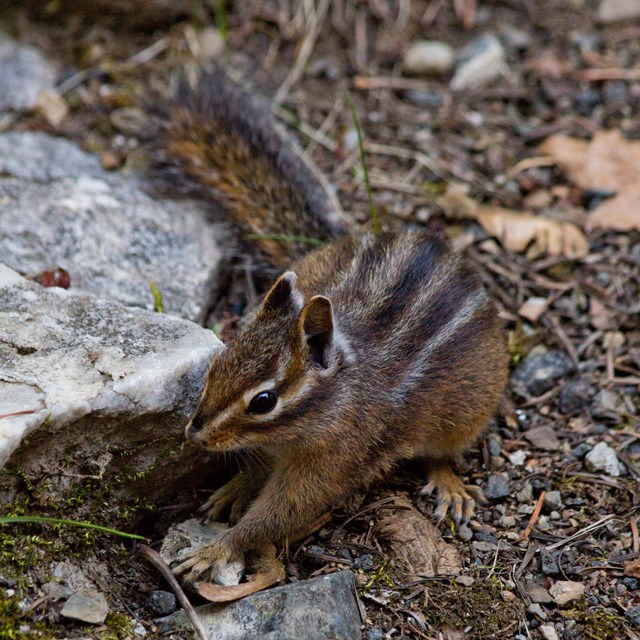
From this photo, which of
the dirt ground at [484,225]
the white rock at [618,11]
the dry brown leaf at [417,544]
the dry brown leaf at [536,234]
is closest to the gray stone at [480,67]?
the dirt ground at [484,225]

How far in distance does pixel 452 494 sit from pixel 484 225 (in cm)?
195

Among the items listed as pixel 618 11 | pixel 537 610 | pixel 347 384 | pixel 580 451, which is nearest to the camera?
pixel 537 610

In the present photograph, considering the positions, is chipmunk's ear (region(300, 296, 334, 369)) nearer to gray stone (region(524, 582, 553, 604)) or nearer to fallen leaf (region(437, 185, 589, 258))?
gray stone (region(524, 582, 553, 604))

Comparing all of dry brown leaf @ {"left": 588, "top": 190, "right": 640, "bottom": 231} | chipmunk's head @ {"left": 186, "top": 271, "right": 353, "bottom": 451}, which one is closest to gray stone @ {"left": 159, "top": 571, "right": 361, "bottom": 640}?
chipmunk's head @ {"left": 186, "top": 271, "right": 353, "bottom": 451}

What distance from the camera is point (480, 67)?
20.6 feet

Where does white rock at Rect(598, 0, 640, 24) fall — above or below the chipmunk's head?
below

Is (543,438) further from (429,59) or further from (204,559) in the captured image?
(429,59)

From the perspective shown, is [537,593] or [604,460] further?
[604,460]

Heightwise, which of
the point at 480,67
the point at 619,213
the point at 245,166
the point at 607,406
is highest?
the point at 245,166

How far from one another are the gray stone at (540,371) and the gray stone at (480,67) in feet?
7.80

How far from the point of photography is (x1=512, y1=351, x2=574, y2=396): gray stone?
471 centimetres

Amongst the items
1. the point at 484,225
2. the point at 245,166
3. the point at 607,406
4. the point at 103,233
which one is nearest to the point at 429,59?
the point at 484,225

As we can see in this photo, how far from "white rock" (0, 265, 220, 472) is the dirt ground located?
499 millimetres

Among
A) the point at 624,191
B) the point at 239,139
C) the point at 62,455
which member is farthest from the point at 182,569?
the point at 624,191
